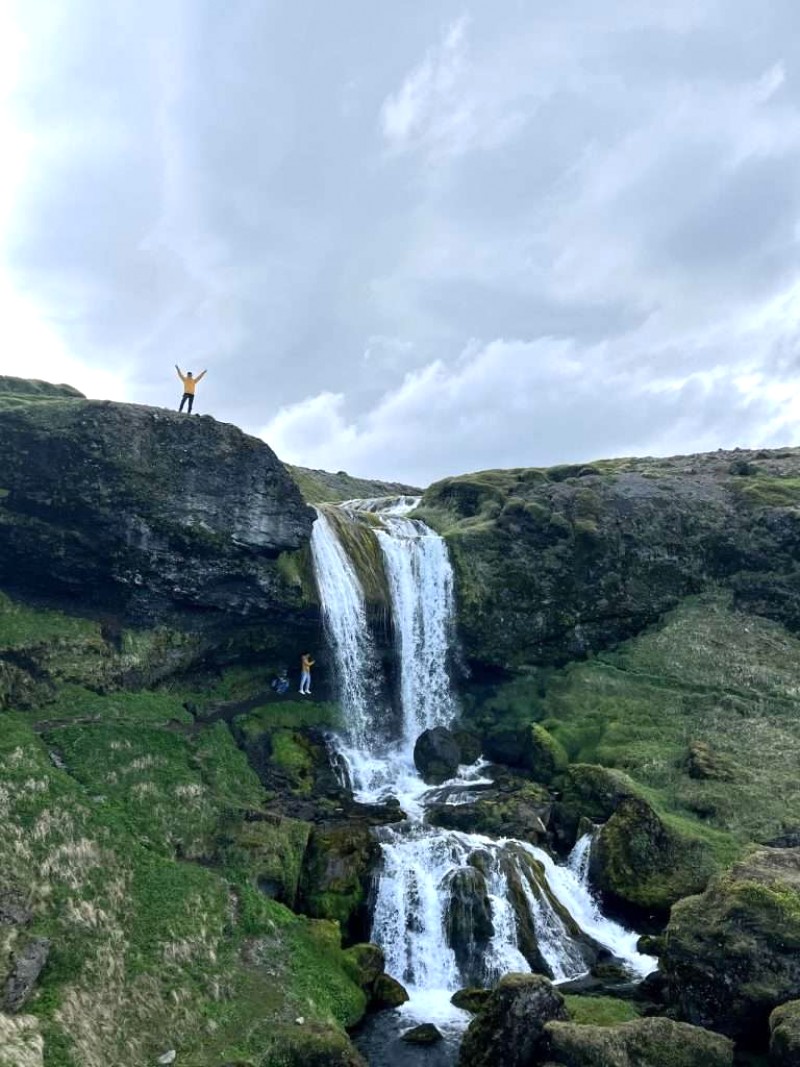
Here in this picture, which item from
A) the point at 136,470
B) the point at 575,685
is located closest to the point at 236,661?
the point at 136,470

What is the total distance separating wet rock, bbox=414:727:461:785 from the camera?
138ft

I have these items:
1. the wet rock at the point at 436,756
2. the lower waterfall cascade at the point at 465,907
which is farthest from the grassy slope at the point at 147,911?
the wet rock at the point at 436,756

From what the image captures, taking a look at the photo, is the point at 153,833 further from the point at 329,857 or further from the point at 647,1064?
the point at 647,1064

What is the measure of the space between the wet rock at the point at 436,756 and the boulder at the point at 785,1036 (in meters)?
23.4

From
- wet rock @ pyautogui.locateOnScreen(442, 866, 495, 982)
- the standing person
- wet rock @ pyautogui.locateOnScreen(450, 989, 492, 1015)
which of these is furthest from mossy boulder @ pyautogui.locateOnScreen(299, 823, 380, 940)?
the standing person

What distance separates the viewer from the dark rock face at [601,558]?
54.2m

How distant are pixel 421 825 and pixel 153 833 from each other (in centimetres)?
1097

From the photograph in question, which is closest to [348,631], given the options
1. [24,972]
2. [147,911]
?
[147,911]

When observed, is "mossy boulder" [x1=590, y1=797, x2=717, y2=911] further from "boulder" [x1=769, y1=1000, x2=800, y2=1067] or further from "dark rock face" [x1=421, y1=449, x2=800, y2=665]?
"dark rock face" [x1=421, y1=449, x2=800, y2=665]

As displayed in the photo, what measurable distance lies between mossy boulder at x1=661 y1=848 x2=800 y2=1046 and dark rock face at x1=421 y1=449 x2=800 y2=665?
Result: 29169 millimetres

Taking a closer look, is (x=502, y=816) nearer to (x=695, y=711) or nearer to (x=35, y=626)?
(x=695, y=711)

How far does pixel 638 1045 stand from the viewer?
18.9m

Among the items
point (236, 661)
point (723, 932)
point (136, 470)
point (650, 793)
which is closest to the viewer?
point (723, 932)

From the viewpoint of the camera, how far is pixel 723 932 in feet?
74.0
